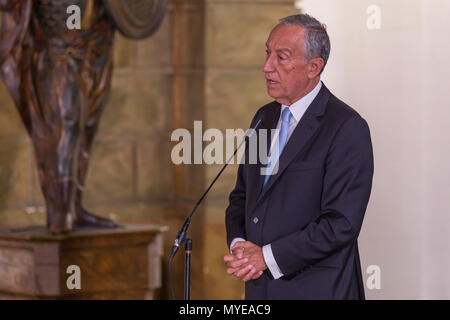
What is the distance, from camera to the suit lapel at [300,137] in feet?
8.21

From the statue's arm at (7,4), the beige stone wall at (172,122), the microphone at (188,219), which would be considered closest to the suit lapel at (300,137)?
the microphone at (188,219)

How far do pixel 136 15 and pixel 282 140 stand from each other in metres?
2.80

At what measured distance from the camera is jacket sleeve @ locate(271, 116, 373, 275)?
2.39 meters

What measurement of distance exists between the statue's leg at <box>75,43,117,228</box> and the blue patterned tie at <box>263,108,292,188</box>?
263 centimetres

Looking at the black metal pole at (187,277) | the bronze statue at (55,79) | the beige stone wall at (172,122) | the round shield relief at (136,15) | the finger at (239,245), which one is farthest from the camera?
the beige stone wall at (172,122)

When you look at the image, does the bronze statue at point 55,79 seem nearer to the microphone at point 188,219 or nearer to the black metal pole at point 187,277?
the microphone at point 188,219

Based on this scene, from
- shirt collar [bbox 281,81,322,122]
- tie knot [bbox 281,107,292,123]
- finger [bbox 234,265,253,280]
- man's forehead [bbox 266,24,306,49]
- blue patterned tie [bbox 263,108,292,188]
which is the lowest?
finger [bbox 234,265,253,280]

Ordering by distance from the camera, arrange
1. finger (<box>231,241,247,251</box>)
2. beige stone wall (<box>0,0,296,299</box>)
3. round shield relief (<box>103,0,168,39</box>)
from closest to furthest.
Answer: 1. finger (<box>231,241,247,251</box>)
2. round shield relief (<box>103,0,168,39</box>)
3. beige stone wall (<box>0,0,296,299</box>)

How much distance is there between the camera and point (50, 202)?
4953 millimetres

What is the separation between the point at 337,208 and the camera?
2395 millimetres

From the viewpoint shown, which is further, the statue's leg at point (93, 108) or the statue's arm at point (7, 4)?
the statue's leg at point (93, 108)

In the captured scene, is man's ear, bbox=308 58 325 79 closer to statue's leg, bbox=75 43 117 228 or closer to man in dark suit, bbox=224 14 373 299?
man in dark suit, bbox=224 14 373 299

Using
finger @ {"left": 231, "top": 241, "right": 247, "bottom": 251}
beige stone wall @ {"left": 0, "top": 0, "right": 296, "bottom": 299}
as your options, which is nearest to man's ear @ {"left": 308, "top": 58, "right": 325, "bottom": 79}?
finger @ {"left": 231, "top": 241, "right": 247, "bottom": 251}

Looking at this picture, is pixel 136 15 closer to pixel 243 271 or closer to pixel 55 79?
pixel 55 79
